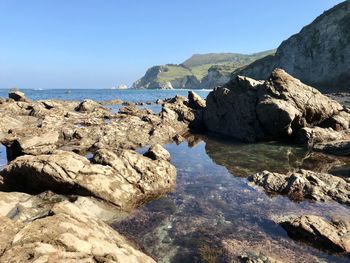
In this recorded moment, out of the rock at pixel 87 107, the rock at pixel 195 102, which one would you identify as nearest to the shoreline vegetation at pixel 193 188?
the rock at pixel 195 102

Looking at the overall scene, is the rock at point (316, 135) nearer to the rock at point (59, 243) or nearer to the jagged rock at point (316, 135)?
the jagged rock at point (316, 135)

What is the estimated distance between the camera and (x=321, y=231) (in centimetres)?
1488

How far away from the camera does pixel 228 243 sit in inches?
579

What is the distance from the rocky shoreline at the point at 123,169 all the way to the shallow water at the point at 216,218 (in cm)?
81

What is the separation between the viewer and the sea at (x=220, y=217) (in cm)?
1400

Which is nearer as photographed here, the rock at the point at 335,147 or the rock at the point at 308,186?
the rock at the point at 308,186

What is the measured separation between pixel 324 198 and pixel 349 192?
1.83 m

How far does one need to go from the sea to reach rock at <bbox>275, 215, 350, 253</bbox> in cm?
38

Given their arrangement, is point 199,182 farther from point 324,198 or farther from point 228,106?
point 228,106

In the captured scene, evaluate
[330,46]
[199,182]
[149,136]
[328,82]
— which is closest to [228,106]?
[149,136]

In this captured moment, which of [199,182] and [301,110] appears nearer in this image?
[199,182]

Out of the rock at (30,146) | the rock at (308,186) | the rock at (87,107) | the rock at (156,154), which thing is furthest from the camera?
the rock at (87,107)

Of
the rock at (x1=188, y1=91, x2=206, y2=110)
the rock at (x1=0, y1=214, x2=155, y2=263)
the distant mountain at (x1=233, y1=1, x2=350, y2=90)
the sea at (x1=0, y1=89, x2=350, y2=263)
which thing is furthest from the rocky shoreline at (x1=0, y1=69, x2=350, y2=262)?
the distant mountain at (x1=233, y1=1, x2=350, y2=90)

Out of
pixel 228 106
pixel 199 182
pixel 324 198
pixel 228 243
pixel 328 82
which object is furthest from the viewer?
pixel 328 82
